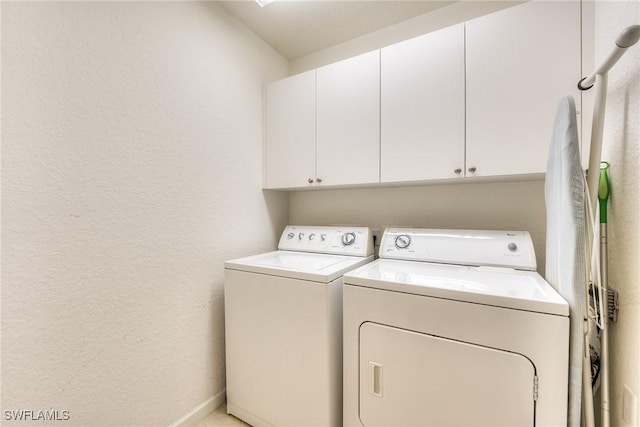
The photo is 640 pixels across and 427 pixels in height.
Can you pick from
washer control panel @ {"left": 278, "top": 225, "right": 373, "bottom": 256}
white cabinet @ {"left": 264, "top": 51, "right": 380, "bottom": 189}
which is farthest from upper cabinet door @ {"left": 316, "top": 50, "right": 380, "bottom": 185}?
washer control panel @ {"left": 278, "top": 225, "right": 373, "bottom": 256}

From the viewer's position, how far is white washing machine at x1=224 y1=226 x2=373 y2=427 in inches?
48.0

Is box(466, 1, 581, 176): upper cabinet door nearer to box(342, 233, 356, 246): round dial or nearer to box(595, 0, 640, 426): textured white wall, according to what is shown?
box(595, 0, 640, 426): textured white wall

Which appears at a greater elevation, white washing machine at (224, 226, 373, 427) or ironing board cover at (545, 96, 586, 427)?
ironing board cover at (545, 96, 586, 427)

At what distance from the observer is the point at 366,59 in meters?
1.60

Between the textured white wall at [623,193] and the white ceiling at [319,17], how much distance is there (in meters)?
1.02

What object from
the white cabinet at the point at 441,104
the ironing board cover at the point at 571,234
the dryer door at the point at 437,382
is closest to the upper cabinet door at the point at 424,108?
the white cabinet at the point at 441,104

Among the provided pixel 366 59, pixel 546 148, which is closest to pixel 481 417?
pixel 546 148

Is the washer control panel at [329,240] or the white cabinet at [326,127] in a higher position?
the white cabinet at [326,127]

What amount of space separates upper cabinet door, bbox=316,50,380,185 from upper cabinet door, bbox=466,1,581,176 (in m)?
0.51

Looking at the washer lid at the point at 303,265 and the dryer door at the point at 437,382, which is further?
the washer lid at the point at 303,265

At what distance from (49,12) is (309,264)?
152 centimetres

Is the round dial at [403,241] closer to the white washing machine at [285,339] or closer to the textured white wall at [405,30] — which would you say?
the white washing machine at [285,339]

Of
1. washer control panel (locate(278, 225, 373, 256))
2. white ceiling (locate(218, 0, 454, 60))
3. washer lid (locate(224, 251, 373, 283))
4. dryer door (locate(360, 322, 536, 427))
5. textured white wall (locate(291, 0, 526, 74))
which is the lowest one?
dryer door (locate(360, 322, 536, 427))

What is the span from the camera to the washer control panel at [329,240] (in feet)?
5.66
